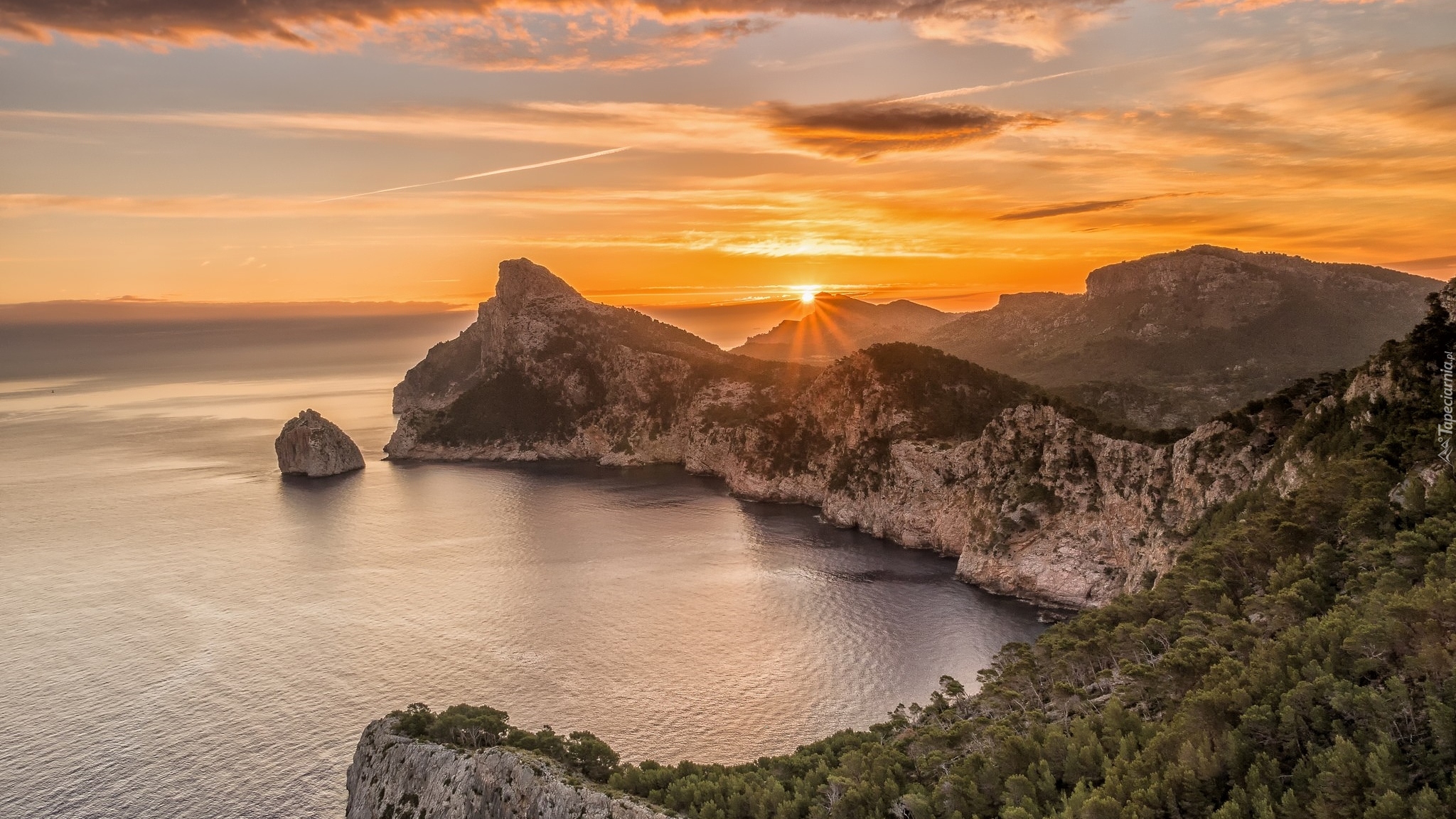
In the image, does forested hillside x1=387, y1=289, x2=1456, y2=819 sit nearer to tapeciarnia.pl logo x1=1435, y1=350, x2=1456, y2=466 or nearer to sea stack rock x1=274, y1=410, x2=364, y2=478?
tapeciarnia.pl logo x1=1435, y1=350, x2=1456, y2=466

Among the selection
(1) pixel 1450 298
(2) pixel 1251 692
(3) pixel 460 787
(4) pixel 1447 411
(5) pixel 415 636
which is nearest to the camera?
(2) pixel 1251 692

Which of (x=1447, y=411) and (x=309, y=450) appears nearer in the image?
(x=1447, y=411)

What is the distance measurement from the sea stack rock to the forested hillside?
158m

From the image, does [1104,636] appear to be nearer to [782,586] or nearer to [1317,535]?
[1317,535]

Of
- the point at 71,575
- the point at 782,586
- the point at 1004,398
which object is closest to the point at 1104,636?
the point at 782,586

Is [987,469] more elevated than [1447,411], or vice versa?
[1447,411]

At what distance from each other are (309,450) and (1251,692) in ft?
626

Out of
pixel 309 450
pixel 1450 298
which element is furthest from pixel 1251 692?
pixel 309 450

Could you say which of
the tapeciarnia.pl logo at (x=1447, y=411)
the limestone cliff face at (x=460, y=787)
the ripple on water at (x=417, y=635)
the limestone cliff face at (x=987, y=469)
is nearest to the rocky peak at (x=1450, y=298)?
the tapeciarnia.pl logo at (x=1447, y=411)

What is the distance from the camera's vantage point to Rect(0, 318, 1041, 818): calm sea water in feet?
232

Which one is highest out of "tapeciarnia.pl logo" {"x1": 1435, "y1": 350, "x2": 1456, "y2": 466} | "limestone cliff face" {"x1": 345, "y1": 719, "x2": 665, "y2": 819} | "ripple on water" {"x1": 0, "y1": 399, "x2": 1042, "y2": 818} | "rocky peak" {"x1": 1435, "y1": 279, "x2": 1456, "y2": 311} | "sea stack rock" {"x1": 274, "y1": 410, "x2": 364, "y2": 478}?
"rocky peak" {"x1": 1435, "y1": 279, "x2": 1456, "y2": 311}

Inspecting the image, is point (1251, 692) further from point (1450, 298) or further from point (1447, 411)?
point (1450, 298)

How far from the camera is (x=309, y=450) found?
19388 centimetres

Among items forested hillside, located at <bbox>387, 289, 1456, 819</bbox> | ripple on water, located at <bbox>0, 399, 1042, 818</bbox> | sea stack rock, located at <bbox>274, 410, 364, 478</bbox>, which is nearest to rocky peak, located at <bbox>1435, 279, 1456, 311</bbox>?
forested hillside, located at <bbox>387, 289, 1456, 819</bbox>
